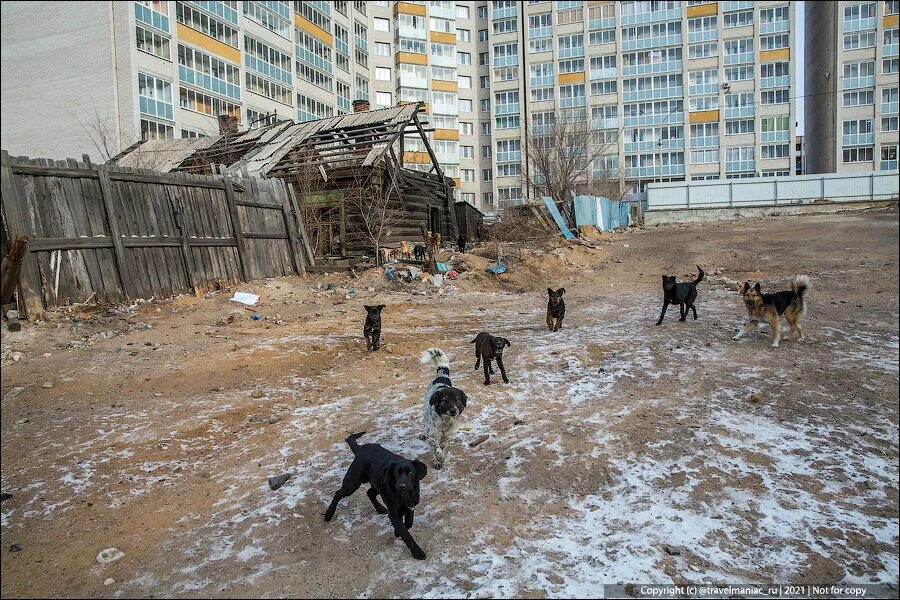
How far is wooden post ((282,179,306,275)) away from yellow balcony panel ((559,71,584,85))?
50.6 metres

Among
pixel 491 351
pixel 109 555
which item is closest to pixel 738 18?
pixel 491 351

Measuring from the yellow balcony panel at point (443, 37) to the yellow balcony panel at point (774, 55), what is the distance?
108 feet

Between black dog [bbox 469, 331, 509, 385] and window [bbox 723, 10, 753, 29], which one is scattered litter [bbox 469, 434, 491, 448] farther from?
window [bbox 723, 10, 753, 29]

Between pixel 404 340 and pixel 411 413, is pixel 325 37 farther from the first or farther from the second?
pixel 411 413

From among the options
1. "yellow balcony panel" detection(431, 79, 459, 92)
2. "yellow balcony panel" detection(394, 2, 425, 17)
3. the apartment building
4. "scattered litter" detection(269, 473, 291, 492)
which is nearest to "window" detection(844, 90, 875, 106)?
the apartment building

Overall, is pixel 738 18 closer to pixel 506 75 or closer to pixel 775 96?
pixel 775 96

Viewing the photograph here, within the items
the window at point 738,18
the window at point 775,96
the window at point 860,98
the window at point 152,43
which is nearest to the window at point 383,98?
the window at point 152,43

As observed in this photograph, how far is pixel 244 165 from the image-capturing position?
20141mm

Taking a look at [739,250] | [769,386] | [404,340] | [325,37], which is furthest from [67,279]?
[325,37]

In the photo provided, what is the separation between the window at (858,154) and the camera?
153ft

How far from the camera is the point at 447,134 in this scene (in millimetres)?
59844

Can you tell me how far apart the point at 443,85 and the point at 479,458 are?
61.7m

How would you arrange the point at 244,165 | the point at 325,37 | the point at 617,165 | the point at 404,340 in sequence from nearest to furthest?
the point at 404,340, the point at 244,165, the point at 325,37, the point at 617,165

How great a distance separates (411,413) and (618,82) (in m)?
59.0
